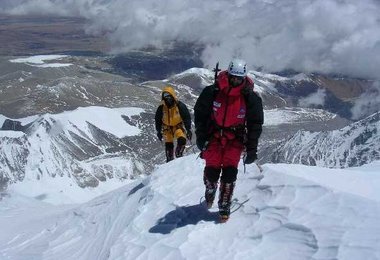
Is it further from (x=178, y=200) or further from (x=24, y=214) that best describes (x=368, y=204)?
(x=24, y=214)

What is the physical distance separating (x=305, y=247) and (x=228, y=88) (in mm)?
3949

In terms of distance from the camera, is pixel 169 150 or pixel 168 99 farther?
pixel 169 150

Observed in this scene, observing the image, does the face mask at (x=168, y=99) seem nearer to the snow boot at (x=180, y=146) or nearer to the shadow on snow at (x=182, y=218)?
the snow boot at (x=180, y=146)

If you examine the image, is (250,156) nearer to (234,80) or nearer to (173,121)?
(234,80)

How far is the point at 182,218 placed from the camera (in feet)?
49.2

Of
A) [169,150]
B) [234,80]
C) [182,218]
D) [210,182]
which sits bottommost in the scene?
[169,150]

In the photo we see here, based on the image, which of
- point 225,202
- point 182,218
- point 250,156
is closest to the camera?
point 250,156

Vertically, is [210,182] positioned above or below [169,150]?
above

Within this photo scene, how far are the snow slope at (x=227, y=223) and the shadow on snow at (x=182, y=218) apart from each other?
27 mm

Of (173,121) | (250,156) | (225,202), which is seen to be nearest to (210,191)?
(225,202)

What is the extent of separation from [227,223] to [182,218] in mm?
1405

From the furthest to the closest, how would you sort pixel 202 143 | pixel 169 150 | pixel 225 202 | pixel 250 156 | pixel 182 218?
pixel 169 150
pixel 182 218
pixel 225 202
pixel 202 143
pixel 250 156

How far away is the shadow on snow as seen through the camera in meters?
14.6

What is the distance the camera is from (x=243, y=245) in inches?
501
